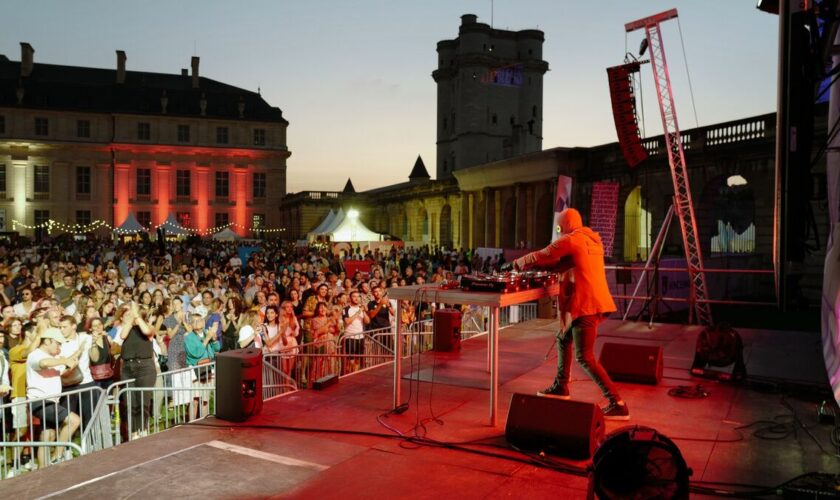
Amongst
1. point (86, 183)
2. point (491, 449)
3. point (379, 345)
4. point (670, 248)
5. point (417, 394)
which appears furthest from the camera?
point (86, 183)

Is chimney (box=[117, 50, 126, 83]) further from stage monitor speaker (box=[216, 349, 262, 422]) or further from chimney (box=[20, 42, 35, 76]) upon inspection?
stage monitor speaker (box=[216, 349, 262, 422])

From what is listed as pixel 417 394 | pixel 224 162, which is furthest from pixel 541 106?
pixel 417 394

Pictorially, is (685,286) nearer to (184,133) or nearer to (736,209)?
(736,209)

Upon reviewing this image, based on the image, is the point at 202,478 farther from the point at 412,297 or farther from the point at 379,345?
the point at 379,345

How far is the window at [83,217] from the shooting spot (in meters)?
70.2

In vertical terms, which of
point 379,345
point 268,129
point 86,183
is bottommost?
point 379,345

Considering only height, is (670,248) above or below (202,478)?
above

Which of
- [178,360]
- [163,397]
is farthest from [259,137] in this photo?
[163,397]

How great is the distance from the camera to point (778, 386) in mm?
8000

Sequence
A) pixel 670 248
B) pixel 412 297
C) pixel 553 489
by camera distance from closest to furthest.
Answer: pixel 553 489 < pixel 412 297 < pixel 670 248

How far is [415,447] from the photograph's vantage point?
571 cm

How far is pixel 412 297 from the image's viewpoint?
6.57 m

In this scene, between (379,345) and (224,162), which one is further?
(224,162)

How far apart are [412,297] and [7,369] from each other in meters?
5.26
